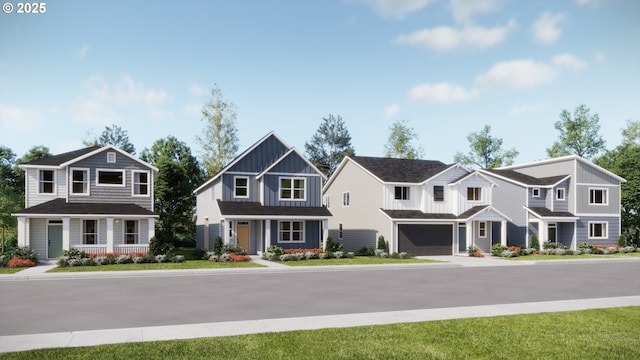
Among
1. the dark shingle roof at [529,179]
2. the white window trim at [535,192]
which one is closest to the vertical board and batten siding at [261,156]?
the dark shingle roof at [529,179]

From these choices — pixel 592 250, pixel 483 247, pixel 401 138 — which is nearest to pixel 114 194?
pixel 483 247

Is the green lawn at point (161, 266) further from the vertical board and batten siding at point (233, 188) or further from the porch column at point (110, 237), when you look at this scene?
the vertical board and batten siding at point (233, 188)

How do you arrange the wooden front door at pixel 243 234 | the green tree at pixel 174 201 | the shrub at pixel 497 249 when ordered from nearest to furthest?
the wooden front door at pixel 243 234, the shrub at pixel 497 249, the green tree at pixel 174 201

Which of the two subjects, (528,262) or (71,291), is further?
(528,262)

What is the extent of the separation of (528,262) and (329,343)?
2640cm

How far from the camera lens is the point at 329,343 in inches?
385

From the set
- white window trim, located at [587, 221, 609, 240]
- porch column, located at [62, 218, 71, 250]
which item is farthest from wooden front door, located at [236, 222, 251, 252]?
white window trim, located at [587, 221, 609, 240]

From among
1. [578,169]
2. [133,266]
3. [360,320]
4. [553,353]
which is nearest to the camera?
[553,353]

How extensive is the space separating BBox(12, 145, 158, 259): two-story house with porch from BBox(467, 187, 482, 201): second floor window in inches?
956

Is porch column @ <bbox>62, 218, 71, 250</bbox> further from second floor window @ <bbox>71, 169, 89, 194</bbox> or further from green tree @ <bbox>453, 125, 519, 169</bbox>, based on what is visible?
green tree @ <bbox>453, 125, 519, 169</bbox>

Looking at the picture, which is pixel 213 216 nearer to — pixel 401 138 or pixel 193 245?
pixel 193 245

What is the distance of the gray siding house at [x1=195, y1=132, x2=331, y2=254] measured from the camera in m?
36.0

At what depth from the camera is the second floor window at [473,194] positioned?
4181 centimetres

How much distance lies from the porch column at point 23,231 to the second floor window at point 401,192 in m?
25.2
